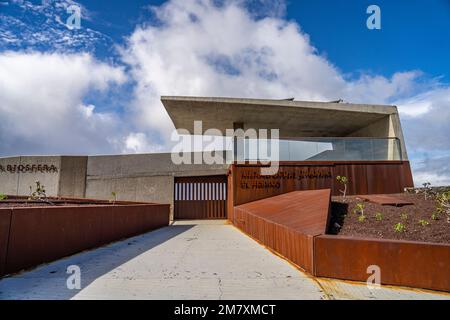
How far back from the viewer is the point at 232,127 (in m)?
17.9

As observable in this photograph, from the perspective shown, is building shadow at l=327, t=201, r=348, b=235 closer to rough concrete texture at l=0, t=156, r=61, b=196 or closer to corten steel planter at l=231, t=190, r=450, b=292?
corten steel planter at l=231, t=190, r=450, b=292

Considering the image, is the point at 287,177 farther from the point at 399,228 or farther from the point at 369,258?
the point at 369,258

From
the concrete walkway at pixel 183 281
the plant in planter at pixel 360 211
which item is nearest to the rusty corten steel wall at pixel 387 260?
the concrete walkway at pixel 183 281

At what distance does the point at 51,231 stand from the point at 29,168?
16.4 m

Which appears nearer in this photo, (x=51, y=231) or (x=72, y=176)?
(x=51, y=231)

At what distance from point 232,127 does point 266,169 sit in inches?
253

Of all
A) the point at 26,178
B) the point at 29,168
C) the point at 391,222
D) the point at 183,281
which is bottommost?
the point at 183,281

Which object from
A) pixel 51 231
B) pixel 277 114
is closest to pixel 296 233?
pixel 51 231

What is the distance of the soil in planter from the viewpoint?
14.7 feet

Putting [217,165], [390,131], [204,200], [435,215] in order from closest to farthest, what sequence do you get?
[435,215] < [390,131] < [217,165] < [204,200]

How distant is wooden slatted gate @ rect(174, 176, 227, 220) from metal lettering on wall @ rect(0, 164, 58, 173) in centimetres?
821

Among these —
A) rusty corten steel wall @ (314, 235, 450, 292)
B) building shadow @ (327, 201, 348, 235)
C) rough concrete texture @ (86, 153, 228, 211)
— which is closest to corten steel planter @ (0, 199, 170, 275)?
rusty corten steel wall @ (314, 235, 450, 292)

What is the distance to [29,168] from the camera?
18.6m

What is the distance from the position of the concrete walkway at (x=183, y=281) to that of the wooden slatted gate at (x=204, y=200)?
37.2ft
